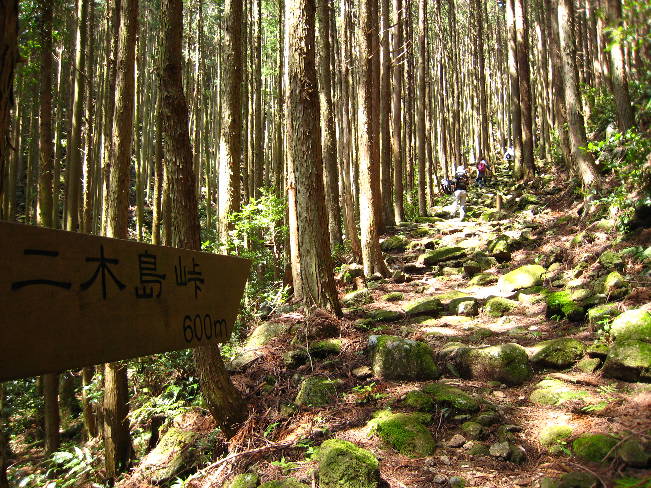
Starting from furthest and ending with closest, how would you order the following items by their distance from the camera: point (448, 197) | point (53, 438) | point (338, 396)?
point (448, 197) < point (53, 438) < point (338, 396)

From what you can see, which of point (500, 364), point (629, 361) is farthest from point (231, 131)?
point (629, 361)

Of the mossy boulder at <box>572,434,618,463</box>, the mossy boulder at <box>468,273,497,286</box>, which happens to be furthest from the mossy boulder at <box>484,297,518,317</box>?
the mossy boulder at <box>572,434,618,463</box>

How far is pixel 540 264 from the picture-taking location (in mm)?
8570

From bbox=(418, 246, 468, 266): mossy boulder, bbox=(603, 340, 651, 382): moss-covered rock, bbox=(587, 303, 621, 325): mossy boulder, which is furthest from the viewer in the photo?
bbox=(418, 246, 468, 266): mossy boulder

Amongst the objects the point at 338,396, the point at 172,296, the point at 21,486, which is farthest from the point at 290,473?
the point at 21,486

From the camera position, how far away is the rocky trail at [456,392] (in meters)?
3.05

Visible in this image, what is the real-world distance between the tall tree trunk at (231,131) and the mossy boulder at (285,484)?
555 cm

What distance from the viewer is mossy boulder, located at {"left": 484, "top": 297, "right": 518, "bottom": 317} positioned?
6883 millimetres

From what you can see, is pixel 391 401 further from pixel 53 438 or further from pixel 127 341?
pixel 53 438

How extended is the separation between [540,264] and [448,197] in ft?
44.8

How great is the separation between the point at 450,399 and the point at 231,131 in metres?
6.25

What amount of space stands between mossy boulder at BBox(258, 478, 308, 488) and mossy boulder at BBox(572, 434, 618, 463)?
1876mm

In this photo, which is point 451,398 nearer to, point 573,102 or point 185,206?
point 185,206

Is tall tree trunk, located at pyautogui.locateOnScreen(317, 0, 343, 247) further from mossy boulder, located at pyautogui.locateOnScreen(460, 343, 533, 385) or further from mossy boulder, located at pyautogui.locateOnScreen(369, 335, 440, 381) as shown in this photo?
mossy boulder, located at pyautogui.locateOnScreen(460, 343, 533, 385)
